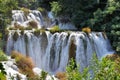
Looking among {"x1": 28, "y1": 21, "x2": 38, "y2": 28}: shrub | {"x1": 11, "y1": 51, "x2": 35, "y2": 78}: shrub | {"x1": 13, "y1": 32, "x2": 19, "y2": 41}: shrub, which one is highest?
{"x1": 28, "y1": 21, "x2": 38, "y2": 28}: shrub

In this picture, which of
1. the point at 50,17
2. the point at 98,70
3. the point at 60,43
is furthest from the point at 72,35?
the point at 98,70

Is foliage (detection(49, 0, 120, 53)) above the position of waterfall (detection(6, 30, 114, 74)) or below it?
above

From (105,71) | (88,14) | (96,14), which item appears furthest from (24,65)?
(105,71)

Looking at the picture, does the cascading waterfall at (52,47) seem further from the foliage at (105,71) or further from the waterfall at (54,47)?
the foliage at (105,71)

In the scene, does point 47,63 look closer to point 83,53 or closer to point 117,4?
point 83,53

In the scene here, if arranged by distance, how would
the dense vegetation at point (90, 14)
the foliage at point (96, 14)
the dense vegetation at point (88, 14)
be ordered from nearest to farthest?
the dense vegetation at point (88, 14) < the dense vegetation at point (90, 14) < the foliage at point (96, 14)

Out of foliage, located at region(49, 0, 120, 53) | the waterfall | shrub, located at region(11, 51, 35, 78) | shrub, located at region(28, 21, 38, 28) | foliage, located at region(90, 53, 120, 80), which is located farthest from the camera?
shrub, located at region(28, 21, 38, 28)

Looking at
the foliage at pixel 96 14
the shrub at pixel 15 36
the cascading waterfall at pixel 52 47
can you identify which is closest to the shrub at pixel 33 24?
the foliage at pixel 96 14

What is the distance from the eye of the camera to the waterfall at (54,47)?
17594mm

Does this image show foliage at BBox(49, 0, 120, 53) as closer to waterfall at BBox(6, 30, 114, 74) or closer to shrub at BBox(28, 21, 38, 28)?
shrub at BBox(28, 21, 38, 28)

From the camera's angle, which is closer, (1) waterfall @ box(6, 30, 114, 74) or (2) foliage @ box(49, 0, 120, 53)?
(1) waterfall @ box(6, 30, 114, 74)

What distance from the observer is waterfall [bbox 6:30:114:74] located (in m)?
17.6

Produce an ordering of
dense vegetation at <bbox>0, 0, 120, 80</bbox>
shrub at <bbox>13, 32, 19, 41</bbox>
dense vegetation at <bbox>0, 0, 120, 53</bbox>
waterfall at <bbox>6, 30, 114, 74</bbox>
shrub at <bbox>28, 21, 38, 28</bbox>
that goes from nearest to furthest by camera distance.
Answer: shrub at <bbox>13, 32, 19, 41</bbox>, waterfall at <bbox>6, 30, 114, 74</bbox>, dense vegetation at <bbox>0, 0, 120, 80</bbox>, dense vegetation at <bbox>0, 0, 120, 53</bbox>, shrub at <bbox>28, 21, 38, 28</bbox>

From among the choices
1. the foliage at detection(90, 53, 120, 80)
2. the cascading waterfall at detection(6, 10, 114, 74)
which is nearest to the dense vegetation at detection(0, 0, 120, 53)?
the cascading waterfall at detection(6, 10, 114, 74)
